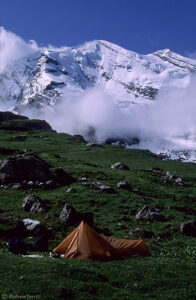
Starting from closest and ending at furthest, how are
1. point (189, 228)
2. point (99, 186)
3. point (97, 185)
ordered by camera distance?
point (189, 228), point (99, 186), point (97, 185)

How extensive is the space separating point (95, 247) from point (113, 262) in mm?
1936

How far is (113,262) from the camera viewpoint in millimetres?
25250

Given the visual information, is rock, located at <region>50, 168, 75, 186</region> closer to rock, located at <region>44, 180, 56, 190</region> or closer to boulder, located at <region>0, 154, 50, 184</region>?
boulder, located at <region>0, 154, 50, 184</region>

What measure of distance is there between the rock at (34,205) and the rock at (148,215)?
11.1 m

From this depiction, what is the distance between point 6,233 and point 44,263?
10.9 meters

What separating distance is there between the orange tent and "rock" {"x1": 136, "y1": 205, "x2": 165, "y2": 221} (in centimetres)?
1118

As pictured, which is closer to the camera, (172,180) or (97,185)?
(97,185)

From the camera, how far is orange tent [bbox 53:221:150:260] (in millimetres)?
26188

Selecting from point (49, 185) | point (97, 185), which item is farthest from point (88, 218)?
point (49, 185)

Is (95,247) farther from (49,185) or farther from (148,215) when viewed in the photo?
(49,185)

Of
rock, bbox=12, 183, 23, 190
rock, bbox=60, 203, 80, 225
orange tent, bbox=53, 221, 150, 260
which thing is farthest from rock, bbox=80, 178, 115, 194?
orange tent, bbox=53, 221, 150, 260

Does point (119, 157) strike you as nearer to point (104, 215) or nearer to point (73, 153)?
point (73, 153)

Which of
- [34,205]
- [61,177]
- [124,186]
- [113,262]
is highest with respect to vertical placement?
[61,177]

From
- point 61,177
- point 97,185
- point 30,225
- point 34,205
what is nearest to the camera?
point 30,225
